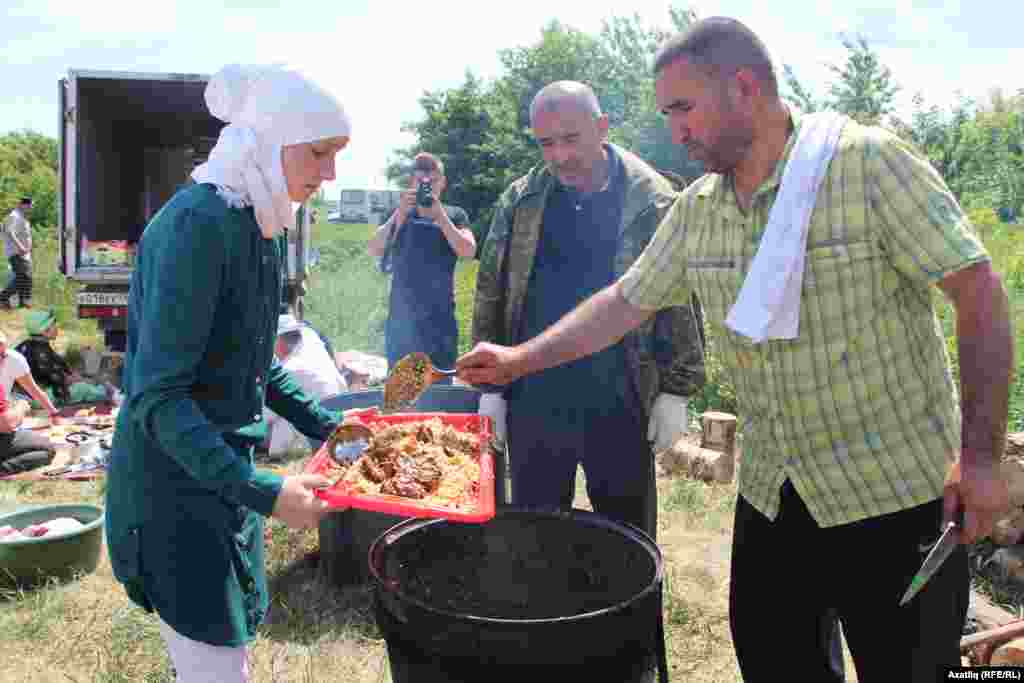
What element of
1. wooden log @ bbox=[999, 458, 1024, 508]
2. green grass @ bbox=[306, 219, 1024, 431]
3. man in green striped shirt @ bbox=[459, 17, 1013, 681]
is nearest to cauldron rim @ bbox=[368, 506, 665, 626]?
man in green striped shirt @ bbox=[459, 17, 1013, 681]

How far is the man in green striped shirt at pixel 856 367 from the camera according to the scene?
1770 mm

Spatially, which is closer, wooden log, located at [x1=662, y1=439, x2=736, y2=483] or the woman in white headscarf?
the woman in white headscarf

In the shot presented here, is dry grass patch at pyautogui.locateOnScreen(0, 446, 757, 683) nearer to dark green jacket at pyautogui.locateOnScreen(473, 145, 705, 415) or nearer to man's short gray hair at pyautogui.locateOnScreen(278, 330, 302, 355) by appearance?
dark green jacket at pyautogui.locateOnScreen(473, 145, 705, 415)

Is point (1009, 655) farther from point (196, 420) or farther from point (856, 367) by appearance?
point (196, 420)

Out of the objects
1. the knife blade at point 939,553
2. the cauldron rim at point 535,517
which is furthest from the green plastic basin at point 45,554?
the knife blade at point 939,553

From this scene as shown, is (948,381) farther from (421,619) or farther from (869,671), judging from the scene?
(421,619)

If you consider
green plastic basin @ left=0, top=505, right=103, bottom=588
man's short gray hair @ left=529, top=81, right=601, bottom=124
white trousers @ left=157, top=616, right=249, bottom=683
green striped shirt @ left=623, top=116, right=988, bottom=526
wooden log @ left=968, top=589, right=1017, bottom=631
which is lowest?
green plastic basin @ left=0, top=505, right=103, bottom=588

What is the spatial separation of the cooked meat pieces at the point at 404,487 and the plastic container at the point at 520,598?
0.22 meters

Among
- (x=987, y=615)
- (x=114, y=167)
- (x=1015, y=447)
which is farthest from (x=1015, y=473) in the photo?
(x=114, y=167)

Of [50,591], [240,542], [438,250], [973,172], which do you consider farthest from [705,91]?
[973,172]

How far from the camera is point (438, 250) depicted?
20.4 feet

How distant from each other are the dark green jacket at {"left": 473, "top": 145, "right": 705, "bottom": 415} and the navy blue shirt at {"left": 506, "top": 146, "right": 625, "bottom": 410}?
56 mm

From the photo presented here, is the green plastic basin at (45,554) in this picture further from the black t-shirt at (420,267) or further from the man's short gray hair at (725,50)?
the man's short gray hair at (725,50)

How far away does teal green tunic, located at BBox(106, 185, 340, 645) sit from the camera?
166 cm
